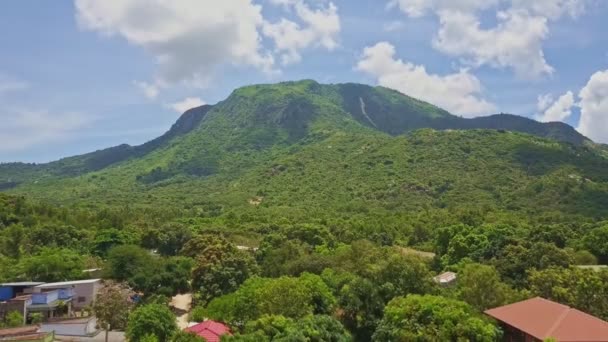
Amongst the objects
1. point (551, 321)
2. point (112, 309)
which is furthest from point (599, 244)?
point (112, 309)

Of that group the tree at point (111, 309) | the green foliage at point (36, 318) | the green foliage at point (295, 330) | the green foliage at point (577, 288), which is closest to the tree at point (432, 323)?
the green foliage at point (295, 330)

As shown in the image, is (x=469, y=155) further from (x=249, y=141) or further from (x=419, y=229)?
(x=249, y=141)

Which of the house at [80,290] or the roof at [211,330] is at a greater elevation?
the roof at [211,330]

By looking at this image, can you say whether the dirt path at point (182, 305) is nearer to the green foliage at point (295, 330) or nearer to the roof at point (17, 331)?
the roof at point (17, 331)

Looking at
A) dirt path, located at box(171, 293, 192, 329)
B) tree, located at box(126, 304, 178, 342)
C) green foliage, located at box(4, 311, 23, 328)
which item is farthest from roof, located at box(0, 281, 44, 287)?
tree, located at box(126, 304, 178, 342)

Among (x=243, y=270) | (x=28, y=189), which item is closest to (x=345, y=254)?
(x=243, y=270)

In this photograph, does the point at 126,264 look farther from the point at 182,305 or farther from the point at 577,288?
the point at 577,288
